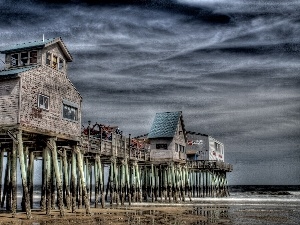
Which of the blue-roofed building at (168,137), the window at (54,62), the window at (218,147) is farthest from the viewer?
the window at (218,147)

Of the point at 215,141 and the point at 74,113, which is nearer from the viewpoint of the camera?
the point at 74,113

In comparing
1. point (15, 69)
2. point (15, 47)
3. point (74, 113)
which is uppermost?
point (15, 47)

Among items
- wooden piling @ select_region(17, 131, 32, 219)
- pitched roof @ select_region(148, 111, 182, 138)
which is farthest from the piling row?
pitched roof @ select_region(148, 111, 182, 138)

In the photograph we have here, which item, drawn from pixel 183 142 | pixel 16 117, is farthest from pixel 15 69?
pixel 183 142

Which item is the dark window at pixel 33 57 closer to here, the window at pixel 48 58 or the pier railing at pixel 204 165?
the window at pixel 48 58

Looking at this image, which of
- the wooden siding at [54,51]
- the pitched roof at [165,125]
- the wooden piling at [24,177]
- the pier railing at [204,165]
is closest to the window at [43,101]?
the wooden siding at [54,51]

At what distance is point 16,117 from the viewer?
21.5 meters

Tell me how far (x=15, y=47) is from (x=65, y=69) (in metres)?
3.31

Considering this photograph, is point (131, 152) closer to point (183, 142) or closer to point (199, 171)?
point (183, 142)

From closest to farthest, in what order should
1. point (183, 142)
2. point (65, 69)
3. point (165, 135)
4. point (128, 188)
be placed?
point (65, 69)
point (128, 188)
point (165, 135)
point (183, 142)

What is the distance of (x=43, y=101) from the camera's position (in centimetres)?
2364

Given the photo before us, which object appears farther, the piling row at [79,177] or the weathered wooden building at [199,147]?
the weathered wooden building at [199,147]

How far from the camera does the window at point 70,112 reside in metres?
25.6

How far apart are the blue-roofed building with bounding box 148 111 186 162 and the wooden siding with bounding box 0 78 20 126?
81.6ft
